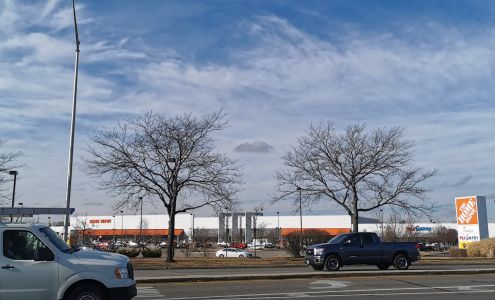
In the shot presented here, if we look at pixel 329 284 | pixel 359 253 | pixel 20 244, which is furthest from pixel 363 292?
pixel 20 244

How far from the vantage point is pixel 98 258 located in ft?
30.3

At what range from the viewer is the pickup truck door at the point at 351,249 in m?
21.1

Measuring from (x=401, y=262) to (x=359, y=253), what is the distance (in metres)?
2.10

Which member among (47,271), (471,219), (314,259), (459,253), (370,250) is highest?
(471,219)

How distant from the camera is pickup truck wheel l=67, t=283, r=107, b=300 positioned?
893 centimetres

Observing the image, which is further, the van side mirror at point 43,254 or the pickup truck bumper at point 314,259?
the pickup truck bumper at point 314,259

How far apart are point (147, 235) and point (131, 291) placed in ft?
414

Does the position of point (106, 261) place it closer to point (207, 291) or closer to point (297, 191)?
point (207, 291)

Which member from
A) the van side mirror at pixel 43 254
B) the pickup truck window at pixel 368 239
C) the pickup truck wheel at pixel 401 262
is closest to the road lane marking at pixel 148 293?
the van side mirror at pixel 43 254

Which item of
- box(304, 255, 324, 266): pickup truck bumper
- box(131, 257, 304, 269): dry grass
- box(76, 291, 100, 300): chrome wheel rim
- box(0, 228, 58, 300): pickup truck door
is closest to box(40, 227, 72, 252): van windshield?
box(0, 228, 58, 300): pickup truck door

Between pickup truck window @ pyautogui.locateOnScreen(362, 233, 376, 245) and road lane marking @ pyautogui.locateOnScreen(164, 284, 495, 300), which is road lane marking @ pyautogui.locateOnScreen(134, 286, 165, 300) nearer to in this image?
road lane marking @ pyautogui.locateOnScreen(164, 284, 495, 300)

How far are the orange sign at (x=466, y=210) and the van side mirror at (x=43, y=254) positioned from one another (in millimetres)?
44260

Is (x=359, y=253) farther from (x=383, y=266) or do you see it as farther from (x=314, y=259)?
(x=314, y=259)

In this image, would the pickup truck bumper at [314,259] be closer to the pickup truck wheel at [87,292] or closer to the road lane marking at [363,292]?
the road lane marking at [363,292]
